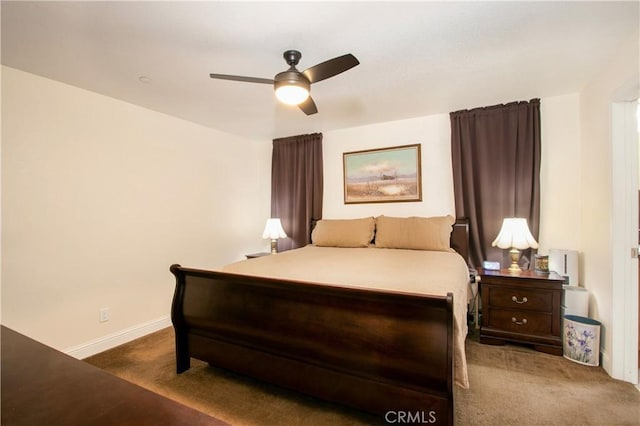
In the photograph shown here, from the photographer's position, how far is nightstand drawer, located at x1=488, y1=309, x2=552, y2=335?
2.41 metres

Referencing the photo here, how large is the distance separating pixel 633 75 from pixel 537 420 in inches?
89.1

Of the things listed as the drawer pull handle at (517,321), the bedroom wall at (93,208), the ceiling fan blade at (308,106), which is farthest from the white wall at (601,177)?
the bedroom wall at (93,208)

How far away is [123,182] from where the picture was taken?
2.77 meters

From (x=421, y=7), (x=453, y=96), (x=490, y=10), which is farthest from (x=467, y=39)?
(x=453, y=96)

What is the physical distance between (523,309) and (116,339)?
3727 millimetres

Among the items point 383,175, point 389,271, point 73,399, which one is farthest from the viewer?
point 383,175

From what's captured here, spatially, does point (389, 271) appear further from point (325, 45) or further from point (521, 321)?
point (325, 45)

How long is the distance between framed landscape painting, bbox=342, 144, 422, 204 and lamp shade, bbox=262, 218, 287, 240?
3.24ft

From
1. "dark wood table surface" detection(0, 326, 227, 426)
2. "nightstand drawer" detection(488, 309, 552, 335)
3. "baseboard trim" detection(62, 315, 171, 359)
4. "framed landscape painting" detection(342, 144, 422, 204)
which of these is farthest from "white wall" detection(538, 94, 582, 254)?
"baseboard trim" detection(62, 315, 171, 359)

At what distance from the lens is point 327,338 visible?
1.61 metres

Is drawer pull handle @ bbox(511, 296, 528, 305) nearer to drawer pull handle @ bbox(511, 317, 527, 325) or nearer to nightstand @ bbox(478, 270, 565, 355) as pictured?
nightstand @ bbox(478, 270, 565, 355)

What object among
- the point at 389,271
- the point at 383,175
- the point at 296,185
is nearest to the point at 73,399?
the point at 389,271

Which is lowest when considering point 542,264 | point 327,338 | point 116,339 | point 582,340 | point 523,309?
point 116,339

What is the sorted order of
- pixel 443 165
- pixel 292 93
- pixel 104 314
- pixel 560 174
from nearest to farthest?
pixel 292 93 < pixel 104 314 < pixel 560 174 < pixel 443 165
